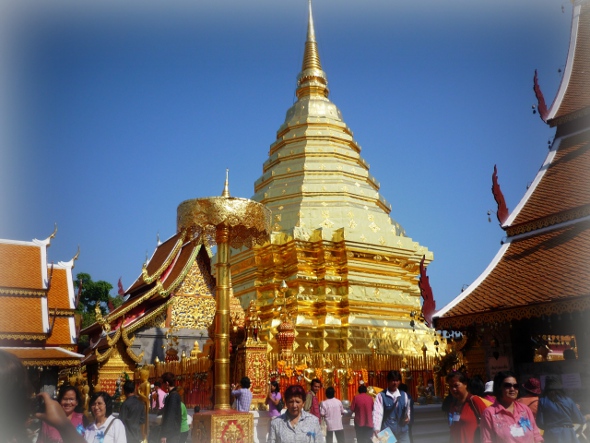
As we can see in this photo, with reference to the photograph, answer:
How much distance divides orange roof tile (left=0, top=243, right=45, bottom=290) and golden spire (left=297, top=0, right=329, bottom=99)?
12.6 metres

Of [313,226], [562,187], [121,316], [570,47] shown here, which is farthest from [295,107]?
[562,187]

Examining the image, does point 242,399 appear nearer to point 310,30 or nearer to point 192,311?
point 192,311

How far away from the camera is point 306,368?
12.8 meters

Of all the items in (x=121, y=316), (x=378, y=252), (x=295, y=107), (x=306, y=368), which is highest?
(x=295, y=107)

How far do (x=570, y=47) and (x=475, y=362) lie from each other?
7053 millimetres

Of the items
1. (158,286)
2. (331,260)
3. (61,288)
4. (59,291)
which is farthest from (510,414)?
(61,288)

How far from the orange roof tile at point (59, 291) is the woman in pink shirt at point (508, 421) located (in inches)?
651

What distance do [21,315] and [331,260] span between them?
912 centimetres

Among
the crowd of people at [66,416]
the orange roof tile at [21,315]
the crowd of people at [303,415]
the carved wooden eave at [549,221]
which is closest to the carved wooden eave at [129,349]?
Result: the orange roof tile at [21,315]

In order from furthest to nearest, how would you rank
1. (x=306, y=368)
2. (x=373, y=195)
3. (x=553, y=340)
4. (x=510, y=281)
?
(x=373, y=195) → (x=553, y=340) → (x=306, y=368) → (x=510, y=281)

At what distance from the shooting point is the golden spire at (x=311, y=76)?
930 inches

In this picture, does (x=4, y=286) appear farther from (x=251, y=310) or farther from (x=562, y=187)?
(x=562, y=187)

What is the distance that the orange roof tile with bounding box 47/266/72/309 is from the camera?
17703mm

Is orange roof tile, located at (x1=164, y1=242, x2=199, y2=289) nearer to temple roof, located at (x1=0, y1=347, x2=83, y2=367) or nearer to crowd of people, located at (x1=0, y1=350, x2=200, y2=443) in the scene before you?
temple roof, located at (x1=0, y1=347, x2=83, y2=367)
